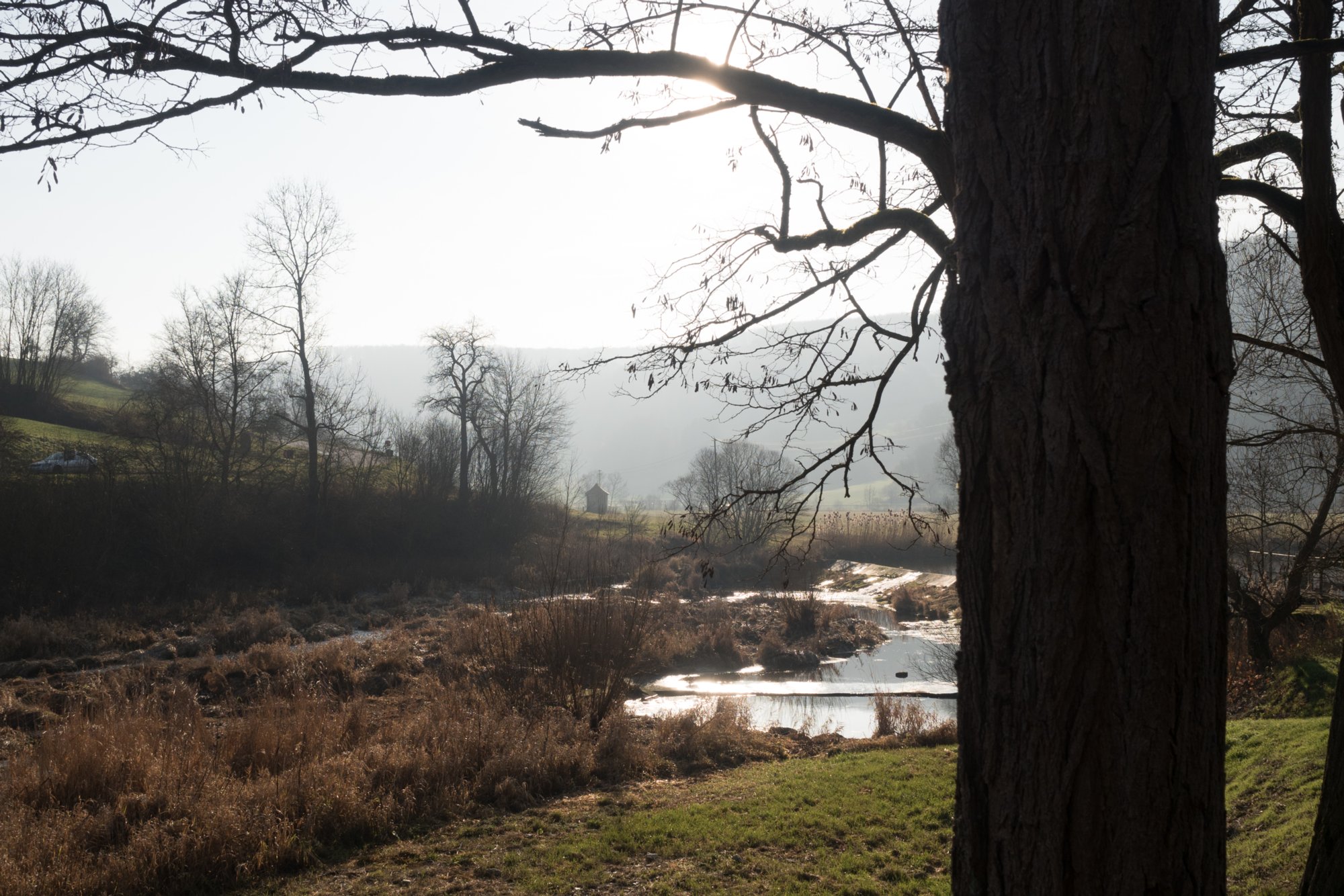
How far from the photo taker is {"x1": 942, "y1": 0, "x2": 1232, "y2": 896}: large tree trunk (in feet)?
6.72

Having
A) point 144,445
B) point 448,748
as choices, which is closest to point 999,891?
point 448,748

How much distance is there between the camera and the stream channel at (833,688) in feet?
55.0

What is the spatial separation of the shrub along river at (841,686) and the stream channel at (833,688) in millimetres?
17

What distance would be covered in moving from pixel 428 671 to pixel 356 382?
2532 centimetres

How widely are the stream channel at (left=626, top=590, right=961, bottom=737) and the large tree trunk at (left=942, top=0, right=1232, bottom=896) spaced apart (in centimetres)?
1284

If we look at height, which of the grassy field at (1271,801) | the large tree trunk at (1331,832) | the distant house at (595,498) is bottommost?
the grassy field at (1271,801)

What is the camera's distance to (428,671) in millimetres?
17719

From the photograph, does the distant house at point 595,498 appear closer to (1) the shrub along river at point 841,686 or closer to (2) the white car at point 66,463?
(2) the white car at point 66,463

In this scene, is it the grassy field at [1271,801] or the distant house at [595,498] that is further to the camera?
the distant house at [595,498]

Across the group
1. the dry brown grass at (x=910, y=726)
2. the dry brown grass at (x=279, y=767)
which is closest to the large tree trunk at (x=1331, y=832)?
the dry brown grass at (x=279, y=767)

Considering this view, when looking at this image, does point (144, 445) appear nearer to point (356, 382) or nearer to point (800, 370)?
point (356, 382)

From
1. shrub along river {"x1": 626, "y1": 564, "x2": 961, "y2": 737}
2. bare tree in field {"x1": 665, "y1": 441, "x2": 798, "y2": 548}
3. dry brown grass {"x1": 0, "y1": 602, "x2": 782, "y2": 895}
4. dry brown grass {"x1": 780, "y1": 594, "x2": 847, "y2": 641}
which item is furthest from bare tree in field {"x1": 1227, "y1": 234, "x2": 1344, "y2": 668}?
dry brown grass {"x1": 780, "y1": 594, "x2": 847, "y2": 641}

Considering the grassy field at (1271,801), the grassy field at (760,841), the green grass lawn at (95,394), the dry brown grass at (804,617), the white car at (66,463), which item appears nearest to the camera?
the grassy field at (1271,801)

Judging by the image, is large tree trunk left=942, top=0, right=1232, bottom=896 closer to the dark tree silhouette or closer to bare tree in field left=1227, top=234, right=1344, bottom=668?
the dark tree silhouette
